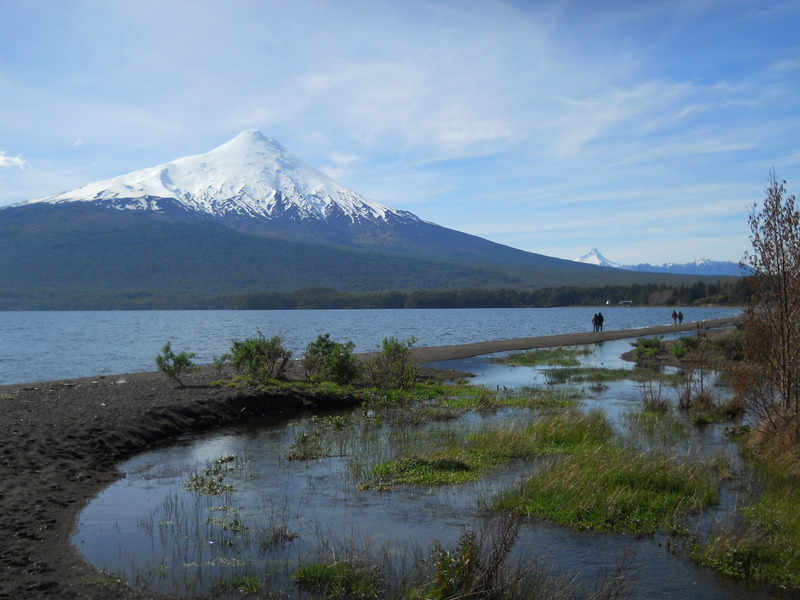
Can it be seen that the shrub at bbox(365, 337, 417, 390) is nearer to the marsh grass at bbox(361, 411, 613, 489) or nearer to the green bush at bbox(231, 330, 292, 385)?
the green bush at bbox(231, 330, 292, 385)

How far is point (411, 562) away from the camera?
9211 millimetres

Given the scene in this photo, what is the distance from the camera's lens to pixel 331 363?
26.8m

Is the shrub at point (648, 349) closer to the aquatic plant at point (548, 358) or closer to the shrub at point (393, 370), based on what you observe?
the aquatic plant at point (548, 358)

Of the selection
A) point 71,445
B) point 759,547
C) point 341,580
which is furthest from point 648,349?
point 341,580

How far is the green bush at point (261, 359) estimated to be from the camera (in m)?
25.3

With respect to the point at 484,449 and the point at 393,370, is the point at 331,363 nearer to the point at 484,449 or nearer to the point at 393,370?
the point at 393,370

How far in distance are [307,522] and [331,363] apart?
1581cm

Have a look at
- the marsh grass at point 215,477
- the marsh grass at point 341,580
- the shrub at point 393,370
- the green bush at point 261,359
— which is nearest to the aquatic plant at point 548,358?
the shrub at point 393,370

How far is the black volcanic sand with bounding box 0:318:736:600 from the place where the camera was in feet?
28.5

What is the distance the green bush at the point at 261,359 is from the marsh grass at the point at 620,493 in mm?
14445

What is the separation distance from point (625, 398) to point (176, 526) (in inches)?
729

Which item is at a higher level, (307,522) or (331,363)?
(331,363)

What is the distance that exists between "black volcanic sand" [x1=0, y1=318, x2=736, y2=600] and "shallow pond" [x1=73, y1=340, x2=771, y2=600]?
491 mm

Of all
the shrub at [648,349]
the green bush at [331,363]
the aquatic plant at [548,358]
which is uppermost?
the green bush at [331,363]
